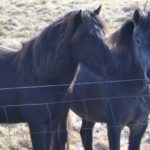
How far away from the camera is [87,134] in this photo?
20.9 feet

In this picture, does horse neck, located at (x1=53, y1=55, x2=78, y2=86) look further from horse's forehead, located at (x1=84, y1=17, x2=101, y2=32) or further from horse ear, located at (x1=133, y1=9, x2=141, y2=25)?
horse ear, located at (x1=133, y1=9, x2=141, y2=25)

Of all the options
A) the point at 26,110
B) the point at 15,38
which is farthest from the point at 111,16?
the point at 26,110

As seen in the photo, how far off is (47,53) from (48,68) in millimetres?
148

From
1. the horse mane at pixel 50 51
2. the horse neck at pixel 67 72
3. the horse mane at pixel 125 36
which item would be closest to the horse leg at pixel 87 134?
the horse mane at pixel 125 36

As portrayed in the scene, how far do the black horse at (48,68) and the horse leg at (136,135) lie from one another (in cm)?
102

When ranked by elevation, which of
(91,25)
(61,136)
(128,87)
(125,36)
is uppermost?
(91,25)

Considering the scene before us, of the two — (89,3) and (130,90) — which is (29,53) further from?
(89,3)

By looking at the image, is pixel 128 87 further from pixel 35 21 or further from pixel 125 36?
pixel 35 21

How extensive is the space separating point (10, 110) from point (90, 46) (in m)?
1.10

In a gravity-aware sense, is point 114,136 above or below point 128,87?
→ below

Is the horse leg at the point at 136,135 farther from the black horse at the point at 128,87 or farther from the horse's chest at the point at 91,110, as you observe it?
the horse's chest at the point at 91,110

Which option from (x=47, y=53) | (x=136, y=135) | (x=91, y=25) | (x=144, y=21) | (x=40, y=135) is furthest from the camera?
(x=136, y=135)

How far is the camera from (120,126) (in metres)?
5.38

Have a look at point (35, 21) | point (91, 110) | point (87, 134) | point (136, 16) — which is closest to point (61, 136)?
point (91, 110)
